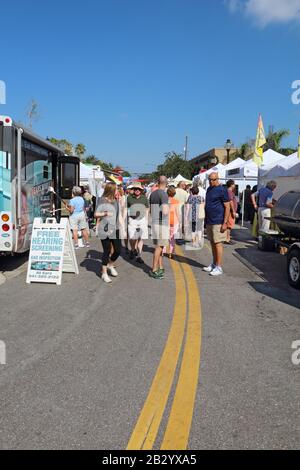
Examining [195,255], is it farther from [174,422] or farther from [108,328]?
[174,422]

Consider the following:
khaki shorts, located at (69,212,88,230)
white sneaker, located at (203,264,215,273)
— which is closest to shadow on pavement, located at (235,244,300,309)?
white sneaker, located at (203,264,215,273)

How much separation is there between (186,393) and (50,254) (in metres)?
4.65

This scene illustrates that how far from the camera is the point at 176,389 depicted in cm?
357

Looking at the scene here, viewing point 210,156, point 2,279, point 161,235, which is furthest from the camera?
point 210,156

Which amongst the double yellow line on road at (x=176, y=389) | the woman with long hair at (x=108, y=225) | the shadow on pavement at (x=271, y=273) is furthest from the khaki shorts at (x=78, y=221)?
the double yellow line on road at (x=176, y=389)

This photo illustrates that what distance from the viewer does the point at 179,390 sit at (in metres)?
3.55

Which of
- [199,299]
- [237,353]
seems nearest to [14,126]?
[199,299]

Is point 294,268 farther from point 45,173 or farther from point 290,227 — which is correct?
point 45,173

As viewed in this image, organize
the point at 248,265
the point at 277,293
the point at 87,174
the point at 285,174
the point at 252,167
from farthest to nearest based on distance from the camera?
the point at 87,174
the point at 252,167
the point at 285,174
the point at 248,265
the point at 277,293

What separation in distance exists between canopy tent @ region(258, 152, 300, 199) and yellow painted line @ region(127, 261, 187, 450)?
8173 mm

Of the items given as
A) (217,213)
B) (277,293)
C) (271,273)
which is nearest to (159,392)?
(277,293)

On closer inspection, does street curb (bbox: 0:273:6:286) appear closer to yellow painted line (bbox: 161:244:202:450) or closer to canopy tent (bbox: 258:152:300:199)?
yellow painted line (bbox: 161:244:202:450)

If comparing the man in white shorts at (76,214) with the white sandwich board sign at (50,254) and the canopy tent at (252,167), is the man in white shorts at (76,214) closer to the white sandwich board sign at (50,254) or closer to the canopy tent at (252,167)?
the white sandwich board sign at (50,254)

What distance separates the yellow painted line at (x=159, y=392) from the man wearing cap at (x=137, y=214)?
13.2 ft
